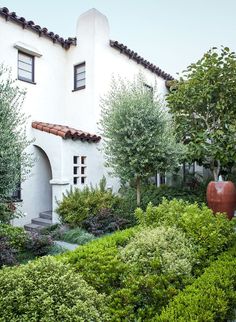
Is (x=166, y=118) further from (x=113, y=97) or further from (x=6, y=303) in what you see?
(x=6, y=303)

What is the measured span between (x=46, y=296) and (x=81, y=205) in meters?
6.19

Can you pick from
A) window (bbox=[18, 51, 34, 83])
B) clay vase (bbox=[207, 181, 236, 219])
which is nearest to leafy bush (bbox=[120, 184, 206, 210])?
clay vase (bbox=[207, 181, 236, 219])

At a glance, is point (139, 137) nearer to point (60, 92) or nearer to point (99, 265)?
point (60, 92)

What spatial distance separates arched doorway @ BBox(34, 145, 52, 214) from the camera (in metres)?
10.8

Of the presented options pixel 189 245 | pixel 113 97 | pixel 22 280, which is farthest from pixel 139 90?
pixel 22 280

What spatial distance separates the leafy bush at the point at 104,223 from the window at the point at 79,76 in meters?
5.54

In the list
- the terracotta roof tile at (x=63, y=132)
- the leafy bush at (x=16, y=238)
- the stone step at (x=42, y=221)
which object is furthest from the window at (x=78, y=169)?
the leafy bush at (x=16, y=238)

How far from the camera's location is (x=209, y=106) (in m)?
11.9

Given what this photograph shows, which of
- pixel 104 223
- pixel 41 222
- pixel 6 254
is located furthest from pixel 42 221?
pixel 6 254

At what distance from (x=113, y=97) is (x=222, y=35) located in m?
6.31

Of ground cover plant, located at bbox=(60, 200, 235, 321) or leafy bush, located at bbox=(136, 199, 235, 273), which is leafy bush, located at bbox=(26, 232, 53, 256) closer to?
ground cover plant, located at bbox=(60, 200, 235, 321)

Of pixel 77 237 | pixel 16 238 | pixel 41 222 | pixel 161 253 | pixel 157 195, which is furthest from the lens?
pixel 157 195

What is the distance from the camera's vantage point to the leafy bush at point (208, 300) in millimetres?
3041

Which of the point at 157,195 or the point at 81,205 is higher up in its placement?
the point at 157,195
